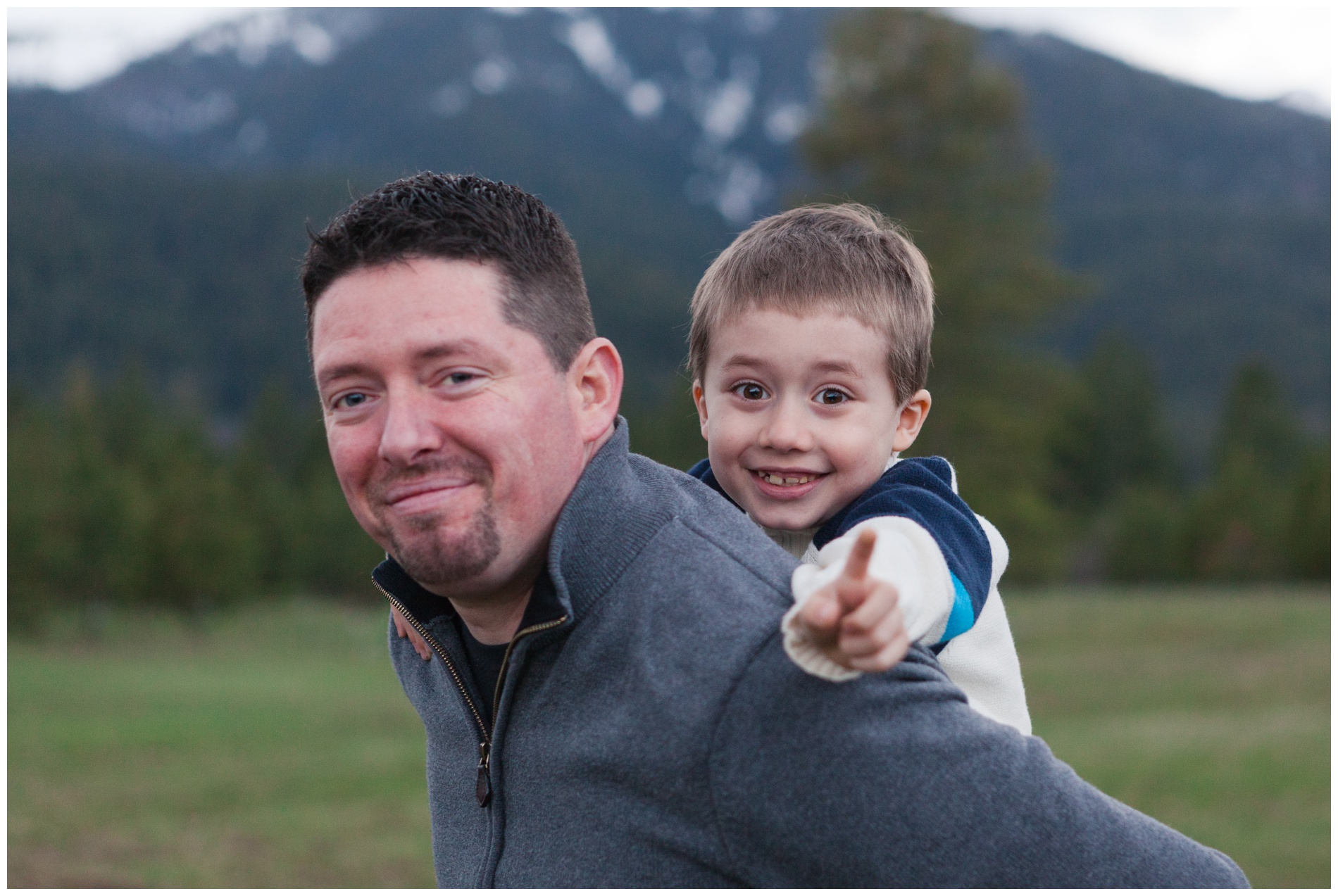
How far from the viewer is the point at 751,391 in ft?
9.48

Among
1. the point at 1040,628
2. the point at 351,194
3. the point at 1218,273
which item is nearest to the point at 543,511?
the point at 351,194

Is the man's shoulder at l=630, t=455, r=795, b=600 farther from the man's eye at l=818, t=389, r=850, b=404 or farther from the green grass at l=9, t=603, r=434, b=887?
the green grass at l=9, t=603, r=434, b=887

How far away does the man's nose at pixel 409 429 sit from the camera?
7.08 ft

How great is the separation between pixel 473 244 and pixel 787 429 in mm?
834

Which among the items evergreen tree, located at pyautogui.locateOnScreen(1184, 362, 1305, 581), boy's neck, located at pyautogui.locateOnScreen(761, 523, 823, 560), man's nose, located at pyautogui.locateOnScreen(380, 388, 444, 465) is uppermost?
man's nose, located at pyautogui.locateOnScreen(380, 388, 444, 465)

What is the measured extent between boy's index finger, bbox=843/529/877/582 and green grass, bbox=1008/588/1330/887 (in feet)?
35.4

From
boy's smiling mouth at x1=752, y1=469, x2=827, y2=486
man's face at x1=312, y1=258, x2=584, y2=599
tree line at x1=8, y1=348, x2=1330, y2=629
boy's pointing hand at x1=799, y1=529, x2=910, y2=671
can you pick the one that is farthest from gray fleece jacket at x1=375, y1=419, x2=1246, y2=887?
tree line at x1=8, y1=348, x2=1330, y2=629

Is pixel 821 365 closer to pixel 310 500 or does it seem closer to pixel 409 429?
pixel 409 429

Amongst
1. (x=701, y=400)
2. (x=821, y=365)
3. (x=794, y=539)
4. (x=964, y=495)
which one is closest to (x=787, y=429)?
(x=821, y=365)

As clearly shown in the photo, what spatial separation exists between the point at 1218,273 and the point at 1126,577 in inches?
4989

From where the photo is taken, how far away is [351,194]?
2.80m

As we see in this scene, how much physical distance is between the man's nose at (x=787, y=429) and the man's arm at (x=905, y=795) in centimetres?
86

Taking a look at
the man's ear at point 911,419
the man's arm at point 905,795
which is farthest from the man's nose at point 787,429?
the man's arm at point 905,795

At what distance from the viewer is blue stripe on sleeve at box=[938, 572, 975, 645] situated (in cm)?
231
